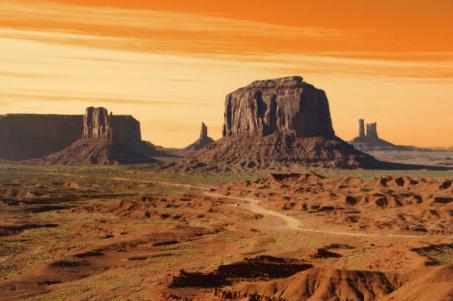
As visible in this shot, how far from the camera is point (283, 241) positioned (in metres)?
86.8

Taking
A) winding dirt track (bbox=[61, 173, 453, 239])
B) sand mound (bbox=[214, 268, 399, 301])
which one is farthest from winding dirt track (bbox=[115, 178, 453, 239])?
sand mound (bbox=[214, 268, 399, 301])

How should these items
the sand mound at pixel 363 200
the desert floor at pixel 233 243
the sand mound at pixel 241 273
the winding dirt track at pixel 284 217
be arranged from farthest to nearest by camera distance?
1. the sand mound at pixel 363 200
2. the winding dirt track at pixel 284 217
3. the sand mound at pixel 241 273
4. the desert floor at pixel 233 243

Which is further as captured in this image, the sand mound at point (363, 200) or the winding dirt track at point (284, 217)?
the sand mound at point (363, 200)

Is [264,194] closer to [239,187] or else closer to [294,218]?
[239,187]

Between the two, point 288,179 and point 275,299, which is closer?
point 275,299

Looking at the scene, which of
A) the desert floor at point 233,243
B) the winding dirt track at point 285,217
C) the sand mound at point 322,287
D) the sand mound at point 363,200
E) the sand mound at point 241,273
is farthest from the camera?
the sand mound at point 363,200

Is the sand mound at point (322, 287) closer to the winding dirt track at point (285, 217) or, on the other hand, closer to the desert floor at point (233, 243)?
the desert floor at point (233, 243)

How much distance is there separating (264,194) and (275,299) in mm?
107677

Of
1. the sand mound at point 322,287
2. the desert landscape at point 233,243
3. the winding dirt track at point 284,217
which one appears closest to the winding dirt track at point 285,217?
the winding dirt track at point 284,217

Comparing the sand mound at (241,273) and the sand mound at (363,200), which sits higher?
the sand mound at (363,200)

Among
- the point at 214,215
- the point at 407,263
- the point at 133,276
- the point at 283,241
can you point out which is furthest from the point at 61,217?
the point at 407,263

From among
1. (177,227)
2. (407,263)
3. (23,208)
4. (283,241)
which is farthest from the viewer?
(23,208)

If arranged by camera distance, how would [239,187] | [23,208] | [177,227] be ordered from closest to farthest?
[177,227], [23,208], [239,187]

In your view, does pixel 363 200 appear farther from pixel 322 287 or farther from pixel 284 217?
pixel 322 287
